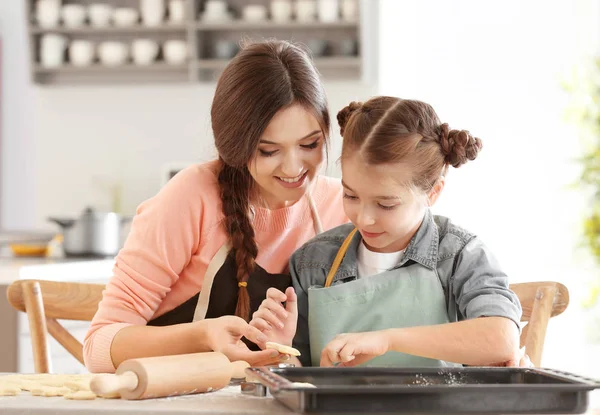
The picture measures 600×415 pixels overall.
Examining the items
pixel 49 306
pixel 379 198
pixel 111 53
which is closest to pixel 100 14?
pixel 111 53

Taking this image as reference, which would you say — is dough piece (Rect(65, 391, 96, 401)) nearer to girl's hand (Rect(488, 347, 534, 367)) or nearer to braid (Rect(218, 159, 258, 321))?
braid (Rect(218, 159, 258, 321))

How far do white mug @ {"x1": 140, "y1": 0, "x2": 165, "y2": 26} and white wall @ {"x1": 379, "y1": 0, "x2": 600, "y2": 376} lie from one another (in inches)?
44.1

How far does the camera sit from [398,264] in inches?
60.8

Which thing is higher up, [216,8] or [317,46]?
[216,8]

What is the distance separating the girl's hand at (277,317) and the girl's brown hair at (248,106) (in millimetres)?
193

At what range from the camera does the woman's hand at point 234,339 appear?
1354 millimetres

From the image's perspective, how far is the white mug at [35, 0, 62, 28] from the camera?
452cm

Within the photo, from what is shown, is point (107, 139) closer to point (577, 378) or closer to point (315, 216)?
point (315, 216)

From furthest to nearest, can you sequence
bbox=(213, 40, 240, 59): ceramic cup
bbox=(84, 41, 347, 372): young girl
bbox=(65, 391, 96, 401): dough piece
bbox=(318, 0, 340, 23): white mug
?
bbox=(213, 40, 240, 59): ceramic cup → bbox=(318, 0, 340, 23): white mug → bbox=(84, 41, 347, 372): young girl → bbox=(65, 391, 96, 401): dough piece

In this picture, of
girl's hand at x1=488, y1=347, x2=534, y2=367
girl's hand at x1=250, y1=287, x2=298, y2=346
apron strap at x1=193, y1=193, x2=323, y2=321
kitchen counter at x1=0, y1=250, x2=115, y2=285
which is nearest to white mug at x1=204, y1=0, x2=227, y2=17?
kitchen counter at x1=0, y1=250, x2=115, y2=285

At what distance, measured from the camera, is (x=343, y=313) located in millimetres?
1525

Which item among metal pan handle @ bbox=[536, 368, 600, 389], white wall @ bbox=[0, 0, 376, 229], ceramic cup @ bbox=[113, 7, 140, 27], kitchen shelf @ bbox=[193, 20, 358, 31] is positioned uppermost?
ceramic cup @ bbox=[113, 7, 140, 27]

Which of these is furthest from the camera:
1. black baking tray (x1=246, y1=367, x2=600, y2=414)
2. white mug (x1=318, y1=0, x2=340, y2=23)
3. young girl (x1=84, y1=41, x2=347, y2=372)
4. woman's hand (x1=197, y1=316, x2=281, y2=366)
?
white mug (x1=318, y1=0, x2=340, y2=23)

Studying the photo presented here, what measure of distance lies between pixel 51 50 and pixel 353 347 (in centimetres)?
368
